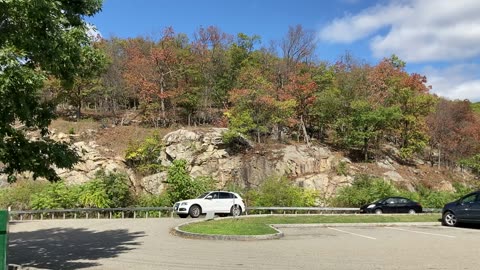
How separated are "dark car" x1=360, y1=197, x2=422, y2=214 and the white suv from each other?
32.3 feet

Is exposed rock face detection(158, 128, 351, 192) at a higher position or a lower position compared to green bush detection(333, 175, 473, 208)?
higher

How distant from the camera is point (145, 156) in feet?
130

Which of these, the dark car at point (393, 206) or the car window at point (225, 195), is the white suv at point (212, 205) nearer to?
the car window at point (225, 195)

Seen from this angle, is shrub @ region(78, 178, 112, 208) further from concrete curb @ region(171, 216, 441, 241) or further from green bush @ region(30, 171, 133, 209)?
concrete curb @ region(171, 216, 441, 241)

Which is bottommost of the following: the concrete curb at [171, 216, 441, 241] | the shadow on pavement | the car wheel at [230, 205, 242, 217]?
the shadow on pavement

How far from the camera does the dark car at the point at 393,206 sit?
2989cm

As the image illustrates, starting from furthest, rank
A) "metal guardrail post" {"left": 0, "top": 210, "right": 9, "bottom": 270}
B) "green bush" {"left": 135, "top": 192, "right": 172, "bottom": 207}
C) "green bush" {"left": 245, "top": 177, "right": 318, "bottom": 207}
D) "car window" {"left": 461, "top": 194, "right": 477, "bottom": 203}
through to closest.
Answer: "green bush" {"left": 245, "top": 177, "right": 318, "bottom": 207} < "green bush" {"left": 135, "top": 192, "right": 172, "bottom": 207} < "car window" {"left": 461, "top": 194, "right": 477, "bottom": 203} < "metal guardrail post" {"left": 0, "top": 210, "right": 9, "bottom": 270}

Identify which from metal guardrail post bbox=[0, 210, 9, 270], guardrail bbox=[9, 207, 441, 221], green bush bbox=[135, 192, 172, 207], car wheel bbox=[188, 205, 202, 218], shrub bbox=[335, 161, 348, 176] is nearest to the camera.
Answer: metal guardrail post bbox=[0, 210, 9, 270]

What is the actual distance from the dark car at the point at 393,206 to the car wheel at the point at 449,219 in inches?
340

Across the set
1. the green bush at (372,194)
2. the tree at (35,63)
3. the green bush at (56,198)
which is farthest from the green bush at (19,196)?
the green bush at (372,194)

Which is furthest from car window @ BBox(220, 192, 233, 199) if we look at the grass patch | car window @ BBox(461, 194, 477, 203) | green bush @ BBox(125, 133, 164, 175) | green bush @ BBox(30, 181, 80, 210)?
green bush @ BBox(125, 133, 164, 175)

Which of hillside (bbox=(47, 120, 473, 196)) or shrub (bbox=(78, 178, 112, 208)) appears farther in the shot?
hillside (bbox=(47, 120, 473, 196))

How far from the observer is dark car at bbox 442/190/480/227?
64.2 feet

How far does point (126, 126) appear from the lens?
48.2 meters
